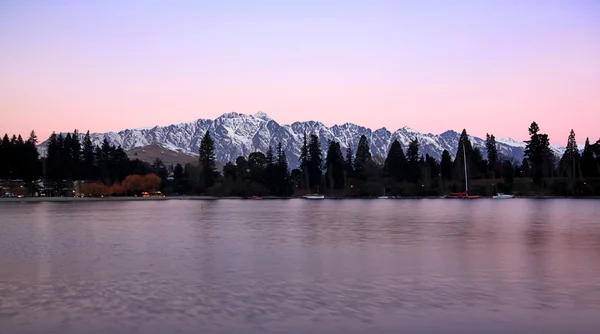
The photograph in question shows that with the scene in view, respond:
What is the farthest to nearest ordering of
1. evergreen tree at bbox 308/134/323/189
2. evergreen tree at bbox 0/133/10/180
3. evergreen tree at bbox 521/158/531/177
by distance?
1. evergreen tree at bbox 308/134/323/189
2. evergreen tree at bbox 0/133/10/180
3. evergreen tree at bbox 521/158/531/177

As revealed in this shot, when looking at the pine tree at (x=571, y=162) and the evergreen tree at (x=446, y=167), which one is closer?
the pine tree at (x=571, y=162)

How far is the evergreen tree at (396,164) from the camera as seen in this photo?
7160 inches

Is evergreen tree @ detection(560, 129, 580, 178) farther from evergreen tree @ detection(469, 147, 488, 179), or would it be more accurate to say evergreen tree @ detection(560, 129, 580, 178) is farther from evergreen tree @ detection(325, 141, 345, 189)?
evergreen tree @ detection(325, 141, 345, 189)

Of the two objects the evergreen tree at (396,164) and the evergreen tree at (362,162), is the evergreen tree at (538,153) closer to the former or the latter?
the evergreen tree at (396,164)

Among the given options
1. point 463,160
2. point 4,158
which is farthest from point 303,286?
point 4,158

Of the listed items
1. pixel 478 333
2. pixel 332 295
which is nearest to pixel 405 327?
pixel 478 333

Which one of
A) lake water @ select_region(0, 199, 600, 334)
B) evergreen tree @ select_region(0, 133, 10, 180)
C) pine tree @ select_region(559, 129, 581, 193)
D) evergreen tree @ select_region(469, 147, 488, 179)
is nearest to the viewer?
lake water @ select_region(0, 199, 600, 334)

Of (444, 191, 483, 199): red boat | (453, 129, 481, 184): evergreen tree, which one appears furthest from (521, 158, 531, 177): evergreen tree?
(444, 191, 483, 199): red boat

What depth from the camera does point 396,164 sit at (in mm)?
182875

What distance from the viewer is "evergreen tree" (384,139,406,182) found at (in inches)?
7160

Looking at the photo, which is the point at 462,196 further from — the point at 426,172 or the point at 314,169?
the point at 314,169

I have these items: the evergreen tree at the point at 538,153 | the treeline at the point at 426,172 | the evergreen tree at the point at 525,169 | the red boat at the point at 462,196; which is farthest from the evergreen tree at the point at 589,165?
the red boat at the point at 462,196

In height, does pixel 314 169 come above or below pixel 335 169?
above

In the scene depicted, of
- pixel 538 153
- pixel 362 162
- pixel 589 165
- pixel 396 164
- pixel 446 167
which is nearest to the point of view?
pixel 589 165
